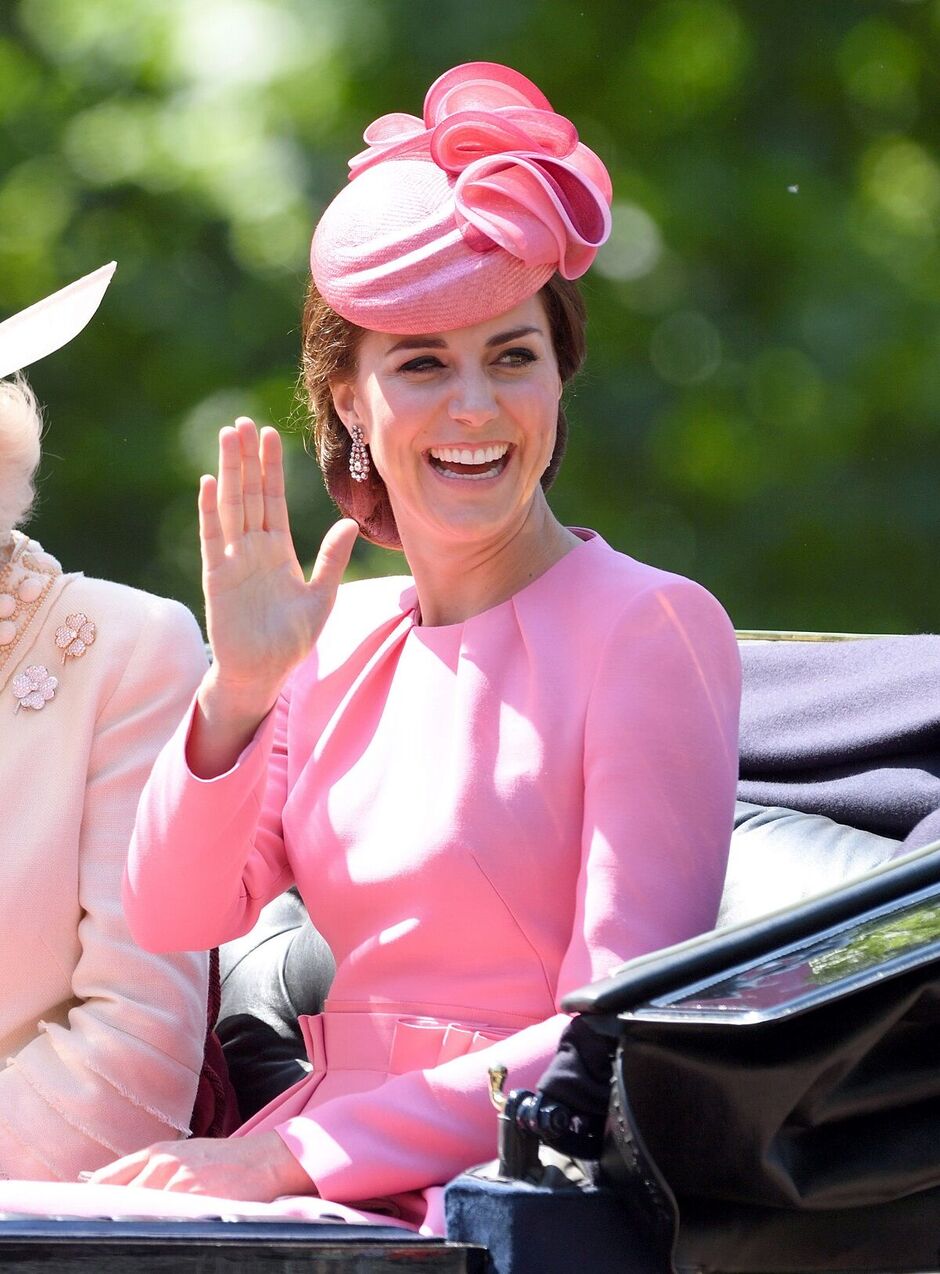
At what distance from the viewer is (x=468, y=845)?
1738 mm

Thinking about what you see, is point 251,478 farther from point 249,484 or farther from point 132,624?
point 132,624

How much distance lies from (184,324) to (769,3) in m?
2.04

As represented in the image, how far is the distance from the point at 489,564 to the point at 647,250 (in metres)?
4.06

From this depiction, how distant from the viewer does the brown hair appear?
6.34 ft

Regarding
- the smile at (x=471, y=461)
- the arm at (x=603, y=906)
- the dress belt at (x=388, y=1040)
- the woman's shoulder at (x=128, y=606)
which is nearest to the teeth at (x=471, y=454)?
the smile at (x=471, y=461)

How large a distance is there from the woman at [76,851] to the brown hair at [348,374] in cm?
23

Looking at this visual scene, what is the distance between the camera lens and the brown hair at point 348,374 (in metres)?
1.93

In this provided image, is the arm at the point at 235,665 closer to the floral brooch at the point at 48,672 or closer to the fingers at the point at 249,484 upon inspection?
the fingers at the point at 249,484

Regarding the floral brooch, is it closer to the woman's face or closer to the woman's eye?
the woman's face

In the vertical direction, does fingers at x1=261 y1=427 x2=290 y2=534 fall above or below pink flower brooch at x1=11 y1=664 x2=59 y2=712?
above

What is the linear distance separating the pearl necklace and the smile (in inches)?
20.6

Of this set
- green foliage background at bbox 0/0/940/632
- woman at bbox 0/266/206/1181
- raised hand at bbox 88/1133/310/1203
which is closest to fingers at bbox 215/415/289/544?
woman at bbox 0/266/206/1181

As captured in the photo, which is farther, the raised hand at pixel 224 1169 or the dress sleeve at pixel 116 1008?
the dress sleeve at pixel 116 1008

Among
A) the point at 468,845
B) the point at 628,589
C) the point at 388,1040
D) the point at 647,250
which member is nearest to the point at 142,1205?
the point at 388,1040
